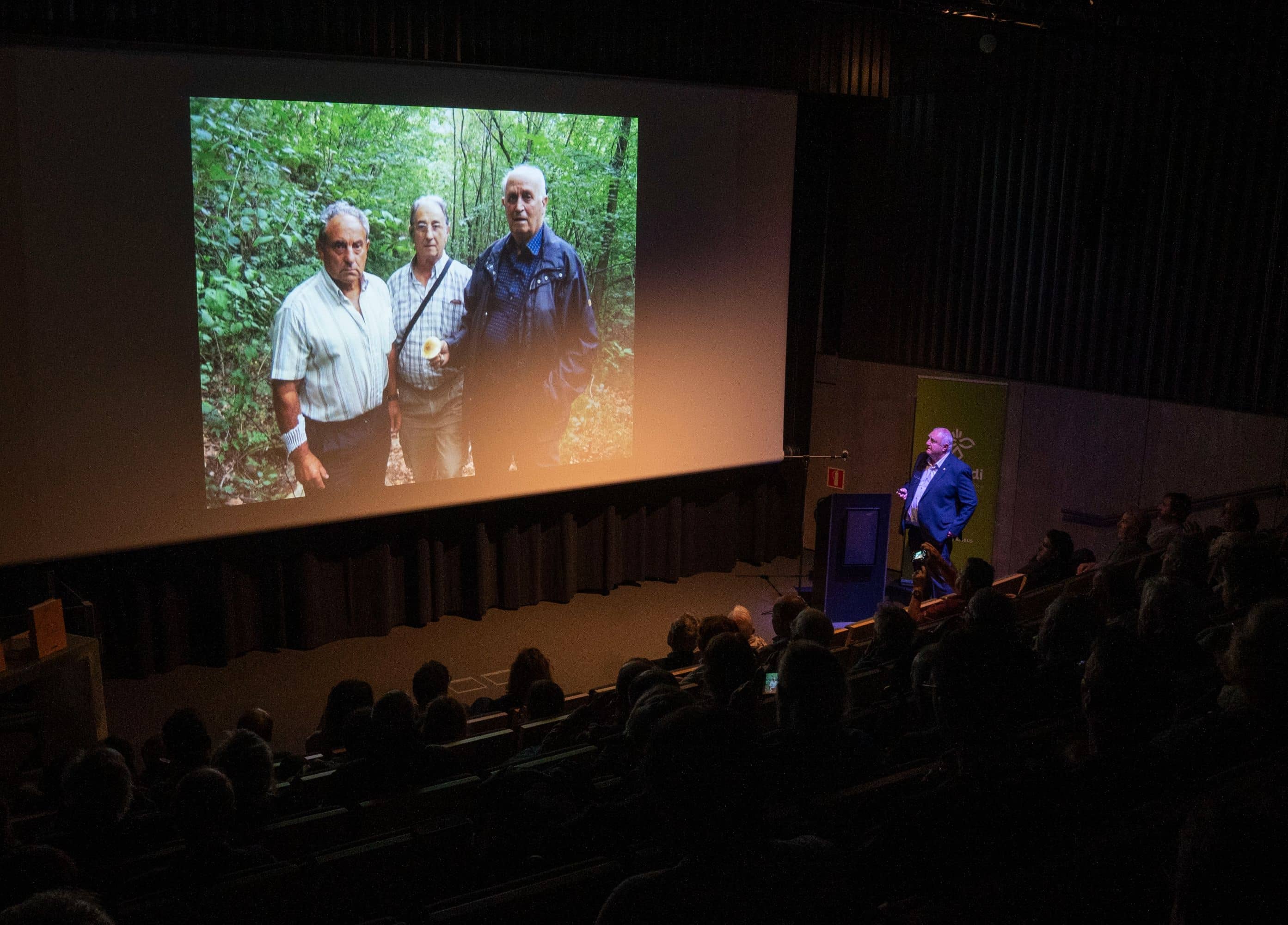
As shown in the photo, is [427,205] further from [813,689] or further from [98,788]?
[813,689]

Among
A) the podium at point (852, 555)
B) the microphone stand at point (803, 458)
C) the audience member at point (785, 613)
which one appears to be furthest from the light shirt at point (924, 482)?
the audience member at point (785, 613)

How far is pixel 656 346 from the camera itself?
29.3 ft

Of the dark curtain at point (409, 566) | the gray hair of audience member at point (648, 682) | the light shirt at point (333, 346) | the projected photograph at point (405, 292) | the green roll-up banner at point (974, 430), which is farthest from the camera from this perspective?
the green roll-up banner at point (974, 430)

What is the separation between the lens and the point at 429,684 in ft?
14.6

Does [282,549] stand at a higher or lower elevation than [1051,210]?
lower

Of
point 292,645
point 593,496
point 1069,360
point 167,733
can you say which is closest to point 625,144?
point 593,496

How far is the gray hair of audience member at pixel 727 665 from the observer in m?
3.25

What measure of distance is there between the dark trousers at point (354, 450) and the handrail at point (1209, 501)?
195 inches

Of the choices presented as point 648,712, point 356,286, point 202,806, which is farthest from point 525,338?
point 202,806

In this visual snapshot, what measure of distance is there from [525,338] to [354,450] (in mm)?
1560

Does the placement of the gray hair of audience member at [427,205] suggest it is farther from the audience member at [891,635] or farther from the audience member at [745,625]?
the audience member at [891,635]

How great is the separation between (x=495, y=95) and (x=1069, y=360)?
478cm

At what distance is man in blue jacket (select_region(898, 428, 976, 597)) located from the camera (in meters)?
8.02

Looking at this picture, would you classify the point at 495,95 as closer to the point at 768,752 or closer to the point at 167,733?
the point at 167,733
